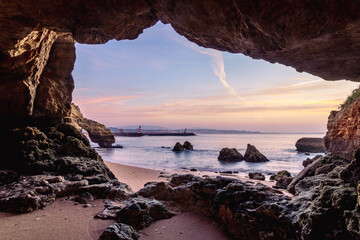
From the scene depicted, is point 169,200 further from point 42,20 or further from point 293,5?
point 42,20

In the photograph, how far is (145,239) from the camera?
3.81 meters

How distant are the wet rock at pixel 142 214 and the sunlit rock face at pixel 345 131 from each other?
23.7ft

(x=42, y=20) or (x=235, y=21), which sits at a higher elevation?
(x=42, y=20)

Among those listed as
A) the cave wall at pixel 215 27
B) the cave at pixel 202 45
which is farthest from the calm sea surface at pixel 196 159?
the cave wall at pixel 215 27

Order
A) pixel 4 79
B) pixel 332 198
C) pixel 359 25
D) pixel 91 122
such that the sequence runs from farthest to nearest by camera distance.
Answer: pixel 91 122
pixel 4 79
pixel 332 198
pixel 359 25

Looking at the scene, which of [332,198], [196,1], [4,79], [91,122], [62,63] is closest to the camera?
[332,198]

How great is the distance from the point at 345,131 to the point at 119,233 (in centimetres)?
886

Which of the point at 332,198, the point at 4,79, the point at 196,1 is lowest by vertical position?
the point at 332,198

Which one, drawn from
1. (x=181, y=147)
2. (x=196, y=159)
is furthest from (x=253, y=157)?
(x=181, y=147)

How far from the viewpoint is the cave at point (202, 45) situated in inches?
109

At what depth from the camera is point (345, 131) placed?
7.94m

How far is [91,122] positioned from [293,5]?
41.2m

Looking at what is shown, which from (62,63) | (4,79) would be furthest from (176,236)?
(62,63)

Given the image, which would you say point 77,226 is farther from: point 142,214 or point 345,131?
point 345,131
